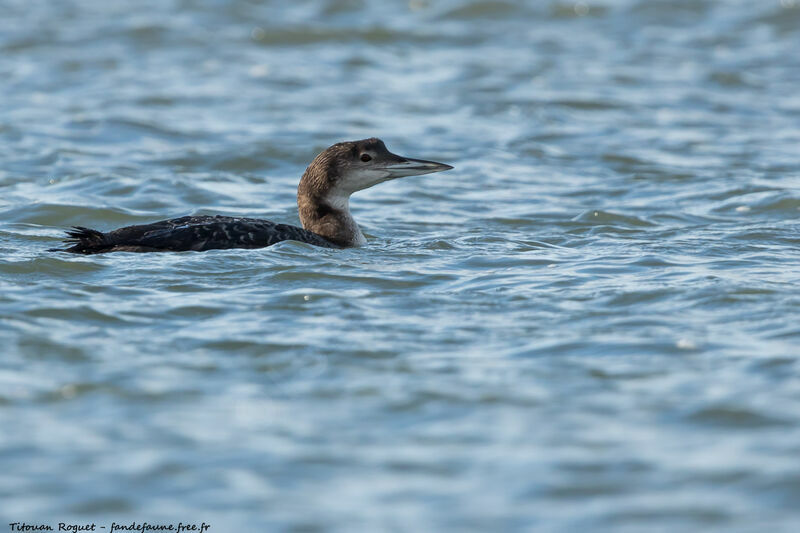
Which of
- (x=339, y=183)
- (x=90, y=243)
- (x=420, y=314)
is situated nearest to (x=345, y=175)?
(x=339, y=183)

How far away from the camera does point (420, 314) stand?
667 cm

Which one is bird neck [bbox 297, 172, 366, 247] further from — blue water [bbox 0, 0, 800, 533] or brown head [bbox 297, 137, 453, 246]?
blue water [bbox 0, 0, 800, 533]

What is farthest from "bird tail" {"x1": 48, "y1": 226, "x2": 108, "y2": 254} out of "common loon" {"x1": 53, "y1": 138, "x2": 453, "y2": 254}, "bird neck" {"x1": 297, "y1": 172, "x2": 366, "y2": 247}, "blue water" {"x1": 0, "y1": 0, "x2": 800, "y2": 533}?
"bird neck" {"x1": 297, "y1": 172, "x2": 366, "y2": 247}

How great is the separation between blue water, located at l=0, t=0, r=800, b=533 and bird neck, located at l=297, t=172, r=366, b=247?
0.82 feet

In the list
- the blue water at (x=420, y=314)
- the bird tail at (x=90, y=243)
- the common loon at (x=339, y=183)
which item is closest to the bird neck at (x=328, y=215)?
the common loon at (x=339, y=183)

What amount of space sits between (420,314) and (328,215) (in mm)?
2249

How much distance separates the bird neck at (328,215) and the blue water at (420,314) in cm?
25

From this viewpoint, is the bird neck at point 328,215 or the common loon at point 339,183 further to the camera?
the bird neck at point 328,215

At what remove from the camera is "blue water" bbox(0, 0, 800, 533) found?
4.58 metres

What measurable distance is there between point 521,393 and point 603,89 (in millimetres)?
10047

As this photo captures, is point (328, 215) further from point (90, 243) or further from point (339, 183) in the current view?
point (90, 243)

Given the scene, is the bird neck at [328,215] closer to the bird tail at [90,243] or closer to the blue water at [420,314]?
the blue water at [420,314]

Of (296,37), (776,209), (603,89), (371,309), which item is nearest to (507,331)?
(371,309)

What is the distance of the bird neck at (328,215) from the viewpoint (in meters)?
8.66
